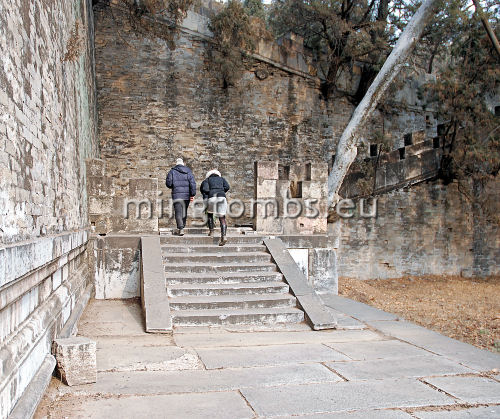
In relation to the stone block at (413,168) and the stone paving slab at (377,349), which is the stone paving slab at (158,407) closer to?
the stone paving slab at (377,349)

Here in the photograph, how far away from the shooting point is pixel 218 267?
693 cm

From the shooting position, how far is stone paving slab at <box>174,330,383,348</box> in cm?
514

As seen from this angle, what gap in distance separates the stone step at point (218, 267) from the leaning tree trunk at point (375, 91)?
227 inches

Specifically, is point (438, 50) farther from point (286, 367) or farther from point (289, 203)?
point (286, 367)

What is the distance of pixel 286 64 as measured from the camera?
15227 millimetres

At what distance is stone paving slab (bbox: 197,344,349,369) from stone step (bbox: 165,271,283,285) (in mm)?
1777

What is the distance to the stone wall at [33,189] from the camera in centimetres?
283

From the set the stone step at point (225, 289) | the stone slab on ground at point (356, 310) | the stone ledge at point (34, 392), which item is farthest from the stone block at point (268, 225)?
the stone ledge at point (34, 392)

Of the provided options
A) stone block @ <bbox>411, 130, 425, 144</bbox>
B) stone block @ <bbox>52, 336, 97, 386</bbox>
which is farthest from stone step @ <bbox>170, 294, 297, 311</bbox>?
stone block @ <bbox>411, 130, 425, 144</bbox>

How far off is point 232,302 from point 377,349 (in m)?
1.89

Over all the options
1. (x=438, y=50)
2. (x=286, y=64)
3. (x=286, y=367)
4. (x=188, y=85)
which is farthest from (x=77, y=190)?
(x=438, y=50)

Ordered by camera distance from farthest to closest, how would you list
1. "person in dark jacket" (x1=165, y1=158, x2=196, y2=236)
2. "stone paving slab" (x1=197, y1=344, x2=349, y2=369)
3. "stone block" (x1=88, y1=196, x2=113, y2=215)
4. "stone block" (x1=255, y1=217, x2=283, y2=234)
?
1. "stone block" (x1=255, y1=217, x2=283, y2=234)
2. "person in dark jacket" (x1=165, y1=158, x2=196, y2=236)
3. "stone block" (x1=88, y1=196, x2=113, y2=215)
4. "stone paving slab" (x1=197, y1=344, x2=349, y2=369)

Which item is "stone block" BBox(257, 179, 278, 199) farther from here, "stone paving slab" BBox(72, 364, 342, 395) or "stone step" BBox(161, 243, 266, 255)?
"stone paving slab" BBox(72, 364, 342, 395)

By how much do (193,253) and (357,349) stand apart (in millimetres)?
3131
